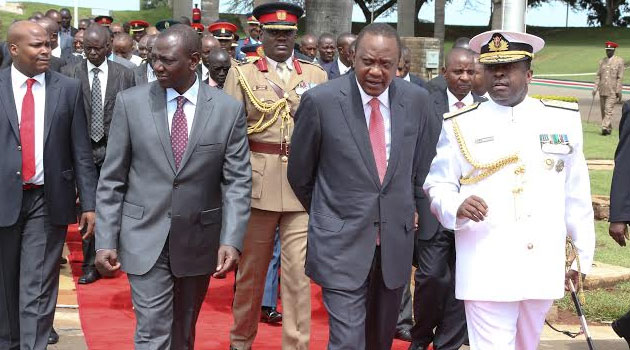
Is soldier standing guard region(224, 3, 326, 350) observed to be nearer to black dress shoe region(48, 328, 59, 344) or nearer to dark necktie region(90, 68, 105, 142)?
black dress shoe region(48, 328, 59, 344)

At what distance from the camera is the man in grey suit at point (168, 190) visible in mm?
5629

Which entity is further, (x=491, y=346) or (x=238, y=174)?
(x=238, y=174)

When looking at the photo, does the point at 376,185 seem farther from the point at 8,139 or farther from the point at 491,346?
the point at 8,139

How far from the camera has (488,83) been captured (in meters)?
5.28

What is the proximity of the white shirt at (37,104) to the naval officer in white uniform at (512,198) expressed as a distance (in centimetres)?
263

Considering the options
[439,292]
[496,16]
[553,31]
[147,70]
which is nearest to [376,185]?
[439,292]

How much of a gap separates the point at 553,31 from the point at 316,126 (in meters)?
56.7

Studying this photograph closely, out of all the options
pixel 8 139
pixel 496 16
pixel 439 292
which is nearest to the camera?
pixel 8 139

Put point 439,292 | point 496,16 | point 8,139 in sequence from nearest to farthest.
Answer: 1. point 8,139
2. point 439,292
3. point 496,16

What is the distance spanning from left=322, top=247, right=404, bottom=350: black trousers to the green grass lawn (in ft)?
45.8

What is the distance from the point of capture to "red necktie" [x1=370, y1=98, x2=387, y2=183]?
5.67 metres

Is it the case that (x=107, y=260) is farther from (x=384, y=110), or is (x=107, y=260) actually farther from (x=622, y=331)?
(x=622, y=331)

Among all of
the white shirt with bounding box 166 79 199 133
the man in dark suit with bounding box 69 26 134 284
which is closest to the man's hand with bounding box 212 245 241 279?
the white shirt with bounding box 166 79 199 133

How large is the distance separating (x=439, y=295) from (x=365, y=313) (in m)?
1.77
